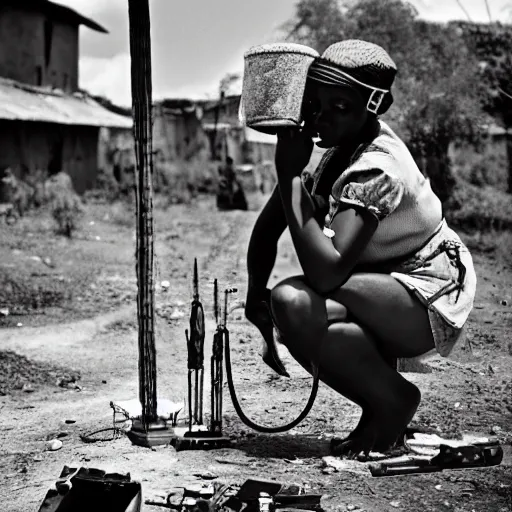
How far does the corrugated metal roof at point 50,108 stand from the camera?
1686 centimetres

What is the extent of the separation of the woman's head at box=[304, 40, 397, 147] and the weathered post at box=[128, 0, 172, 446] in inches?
27.1

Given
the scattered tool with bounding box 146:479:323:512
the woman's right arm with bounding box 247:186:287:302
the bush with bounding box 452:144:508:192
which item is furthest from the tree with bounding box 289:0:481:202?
the scattered tool with bounding box 146:479:323:512

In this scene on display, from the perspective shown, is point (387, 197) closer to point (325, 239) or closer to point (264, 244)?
point (325, 239)

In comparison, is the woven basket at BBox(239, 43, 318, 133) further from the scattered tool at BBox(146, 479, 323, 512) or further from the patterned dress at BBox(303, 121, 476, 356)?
the scattered tool at BBox(146, 479, 323, 512)

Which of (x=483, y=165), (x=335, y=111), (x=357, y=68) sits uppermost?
(x=483, y=165)

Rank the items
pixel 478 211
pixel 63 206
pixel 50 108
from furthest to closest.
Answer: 1. pixel 50 108
2. pixel 478 211
3. pixel 63 206

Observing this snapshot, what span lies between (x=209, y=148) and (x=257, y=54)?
21565 mm

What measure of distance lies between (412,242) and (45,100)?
16.9m

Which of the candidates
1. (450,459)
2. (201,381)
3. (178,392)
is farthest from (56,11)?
(450,459)

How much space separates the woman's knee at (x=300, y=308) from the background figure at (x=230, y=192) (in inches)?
506

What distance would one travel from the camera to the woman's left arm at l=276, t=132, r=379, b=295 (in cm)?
311

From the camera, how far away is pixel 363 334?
3279mm

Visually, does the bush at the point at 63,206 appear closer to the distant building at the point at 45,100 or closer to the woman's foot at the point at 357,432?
the distant building at the point at 45,100

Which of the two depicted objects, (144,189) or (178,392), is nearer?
(144,189)
